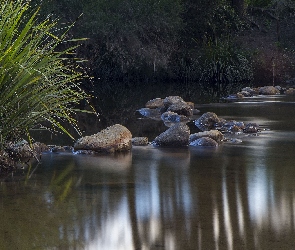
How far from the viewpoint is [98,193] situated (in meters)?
8.44

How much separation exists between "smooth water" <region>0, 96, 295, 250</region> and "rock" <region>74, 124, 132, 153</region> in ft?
0.76

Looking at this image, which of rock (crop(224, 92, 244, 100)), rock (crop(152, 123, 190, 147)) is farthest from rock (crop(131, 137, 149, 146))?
rock (crop(224, 92, 244, 100))

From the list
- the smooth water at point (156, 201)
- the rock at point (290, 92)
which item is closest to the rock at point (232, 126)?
the smooth water at point (156, 201)

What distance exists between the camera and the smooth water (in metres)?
6.72

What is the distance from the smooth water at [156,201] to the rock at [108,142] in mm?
231

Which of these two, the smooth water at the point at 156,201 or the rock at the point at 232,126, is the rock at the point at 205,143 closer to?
the smooth water at the point at 156,201

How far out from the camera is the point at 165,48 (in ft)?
91.2

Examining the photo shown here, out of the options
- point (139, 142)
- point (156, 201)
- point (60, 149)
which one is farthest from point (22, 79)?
point (139, 142)

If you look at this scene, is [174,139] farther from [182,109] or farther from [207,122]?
[182,109]

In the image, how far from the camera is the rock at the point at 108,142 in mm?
11180

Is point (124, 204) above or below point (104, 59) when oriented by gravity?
below

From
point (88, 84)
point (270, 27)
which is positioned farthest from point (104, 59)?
point (270, 27)

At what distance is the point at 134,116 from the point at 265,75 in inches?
499

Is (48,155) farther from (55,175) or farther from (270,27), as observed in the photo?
(270,27)
